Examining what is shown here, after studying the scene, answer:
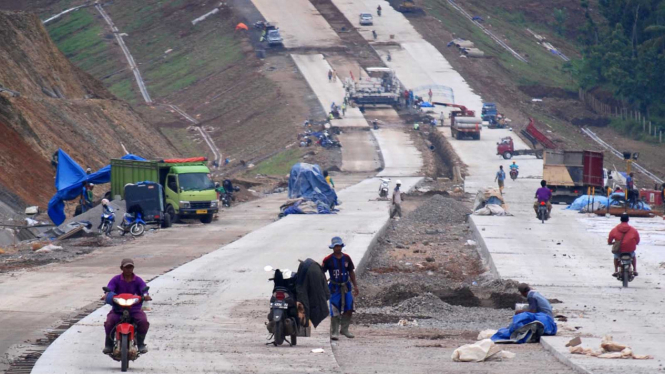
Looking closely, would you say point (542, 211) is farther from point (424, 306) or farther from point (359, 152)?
point (359, 152)

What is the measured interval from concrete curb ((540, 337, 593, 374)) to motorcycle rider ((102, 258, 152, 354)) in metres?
5.62

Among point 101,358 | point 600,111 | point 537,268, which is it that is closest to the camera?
point 101,358

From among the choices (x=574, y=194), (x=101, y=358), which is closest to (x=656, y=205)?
(x=574, y=194)

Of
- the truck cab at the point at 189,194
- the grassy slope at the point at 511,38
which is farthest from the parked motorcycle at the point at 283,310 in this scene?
the grassy slope at the point at 511,38

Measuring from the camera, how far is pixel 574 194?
154 ft

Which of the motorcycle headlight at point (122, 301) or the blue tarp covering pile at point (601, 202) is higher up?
the motorcycle headlight at point (122, 301)

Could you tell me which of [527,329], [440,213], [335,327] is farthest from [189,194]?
[527,329]

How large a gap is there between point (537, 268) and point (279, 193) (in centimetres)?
2948

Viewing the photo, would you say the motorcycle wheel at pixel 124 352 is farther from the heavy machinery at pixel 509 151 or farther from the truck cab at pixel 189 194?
the heavy machinery at pixel 509 151

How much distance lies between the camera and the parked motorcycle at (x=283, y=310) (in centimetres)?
1474

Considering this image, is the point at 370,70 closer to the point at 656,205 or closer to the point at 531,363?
the point at 656,205

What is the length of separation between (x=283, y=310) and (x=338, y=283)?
4.42ft

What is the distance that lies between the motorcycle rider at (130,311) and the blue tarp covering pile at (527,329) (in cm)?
598

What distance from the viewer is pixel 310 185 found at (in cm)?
4334
